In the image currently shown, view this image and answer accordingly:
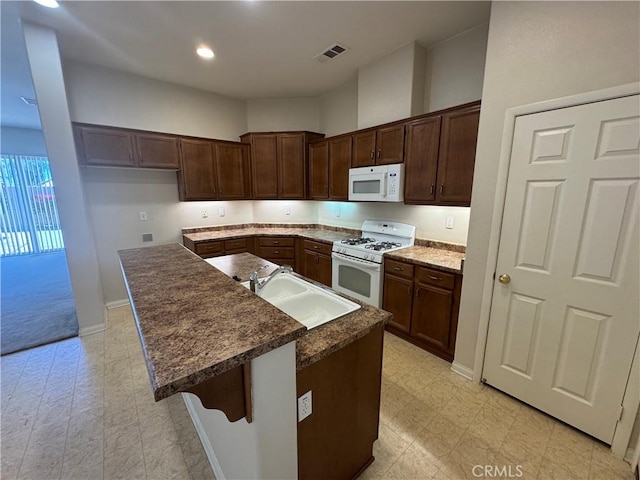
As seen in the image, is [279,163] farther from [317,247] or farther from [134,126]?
[134,126]

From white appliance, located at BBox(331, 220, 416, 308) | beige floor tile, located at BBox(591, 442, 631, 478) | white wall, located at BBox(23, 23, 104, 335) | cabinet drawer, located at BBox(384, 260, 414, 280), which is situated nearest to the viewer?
beige floor tile, located at BBox(591, 442, 631, 478)

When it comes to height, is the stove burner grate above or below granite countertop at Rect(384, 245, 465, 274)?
above

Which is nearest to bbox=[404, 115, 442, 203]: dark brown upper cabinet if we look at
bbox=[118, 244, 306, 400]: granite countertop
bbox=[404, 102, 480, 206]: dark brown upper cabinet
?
bbox=[404, 102, 480, 206]: dark brown upper cabinet

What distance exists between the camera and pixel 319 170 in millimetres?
3873

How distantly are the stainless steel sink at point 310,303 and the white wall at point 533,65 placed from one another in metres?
1.31

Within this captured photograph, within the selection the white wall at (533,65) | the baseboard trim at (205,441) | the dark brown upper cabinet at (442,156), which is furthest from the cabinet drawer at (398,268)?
the baseboard trim at (205,441)

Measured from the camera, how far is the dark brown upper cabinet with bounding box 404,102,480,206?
228 cm

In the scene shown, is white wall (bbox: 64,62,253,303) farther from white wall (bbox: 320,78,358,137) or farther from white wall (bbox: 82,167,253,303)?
white wall (bbox: 320,78,358,137)

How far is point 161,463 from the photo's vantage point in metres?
1.57

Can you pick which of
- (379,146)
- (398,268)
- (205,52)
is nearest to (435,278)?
(398,268)

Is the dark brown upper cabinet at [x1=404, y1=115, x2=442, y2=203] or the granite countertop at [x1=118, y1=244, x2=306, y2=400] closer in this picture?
the granite countertop at [x1=118, y1=244, x2=306, y2=400]

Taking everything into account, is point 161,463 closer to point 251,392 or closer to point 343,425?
point 343,425

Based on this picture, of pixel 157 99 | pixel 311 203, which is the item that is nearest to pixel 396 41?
pixel 311 203

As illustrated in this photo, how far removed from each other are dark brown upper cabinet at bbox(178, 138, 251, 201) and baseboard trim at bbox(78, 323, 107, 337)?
70.6 inches
